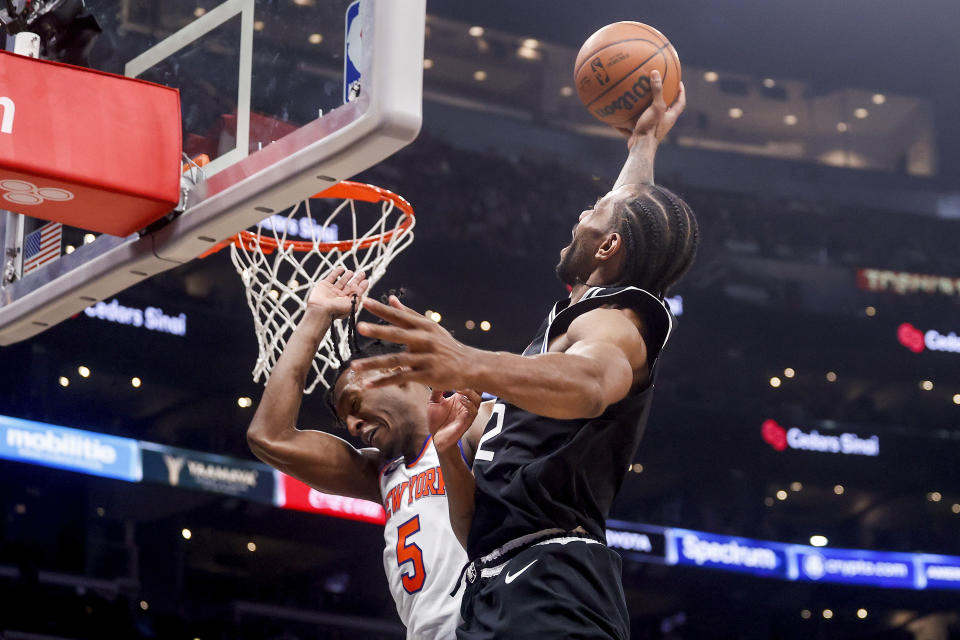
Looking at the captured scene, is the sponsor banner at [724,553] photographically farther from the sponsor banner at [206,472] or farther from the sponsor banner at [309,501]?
the sponsor banner at [206,472]

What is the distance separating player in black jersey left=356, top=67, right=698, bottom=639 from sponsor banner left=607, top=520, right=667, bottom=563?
11964 millimetres

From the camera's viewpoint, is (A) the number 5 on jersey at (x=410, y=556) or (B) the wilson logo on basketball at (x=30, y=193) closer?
(B) the wilson logo on basketball at (x=30, y=193)

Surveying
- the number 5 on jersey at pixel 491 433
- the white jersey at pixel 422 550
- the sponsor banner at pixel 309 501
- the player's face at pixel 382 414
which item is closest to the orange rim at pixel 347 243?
the player's face at pixel 382 414

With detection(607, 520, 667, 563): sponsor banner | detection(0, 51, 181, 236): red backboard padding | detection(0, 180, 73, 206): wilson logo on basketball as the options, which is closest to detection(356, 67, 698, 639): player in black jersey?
detection(0, 51, 181, 236): red backboard padding

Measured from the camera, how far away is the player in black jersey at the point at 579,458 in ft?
8.56

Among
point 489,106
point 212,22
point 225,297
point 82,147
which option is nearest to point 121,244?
point 82,147

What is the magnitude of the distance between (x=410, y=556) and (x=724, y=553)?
12.2 meters

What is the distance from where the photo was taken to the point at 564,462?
2715 mm

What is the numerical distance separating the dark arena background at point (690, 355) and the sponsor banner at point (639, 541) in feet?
0.11

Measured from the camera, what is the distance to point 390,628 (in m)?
13.7

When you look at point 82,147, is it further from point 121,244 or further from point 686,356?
point 686,356

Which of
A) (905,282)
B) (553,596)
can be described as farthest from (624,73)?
(905,282)

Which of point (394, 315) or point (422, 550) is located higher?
point (394, 315)

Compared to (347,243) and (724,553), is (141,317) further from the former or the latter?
(347,243)
